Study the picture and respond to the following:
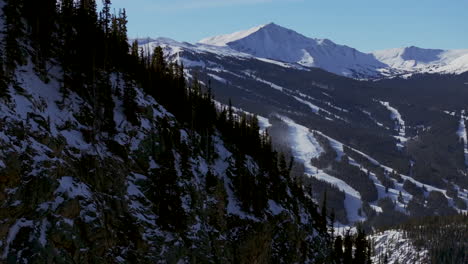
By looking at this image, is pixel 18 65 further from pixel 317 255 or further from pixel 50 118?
pixel 317 255

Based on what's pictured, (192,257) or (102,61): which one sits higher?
Result: (102,61)

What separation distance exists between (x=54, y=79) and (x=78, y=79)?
3.10 meters

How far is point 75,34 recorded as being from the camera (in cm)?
5366

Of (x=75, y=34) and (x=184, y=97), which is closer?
(x=75, y=34)

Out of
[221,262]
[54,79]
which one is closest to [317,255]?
[221,262]

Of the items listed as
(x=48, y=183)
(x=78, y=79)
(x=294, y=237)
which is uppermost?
(x=78, y=79)

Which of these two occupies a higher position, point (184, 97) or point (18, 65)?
point (18, 65)

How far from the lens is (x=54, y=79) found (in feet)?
150

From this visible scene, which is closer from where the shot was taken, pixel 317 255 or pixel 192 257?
pixel 192 257

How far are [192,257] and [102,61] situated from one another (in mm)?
25049

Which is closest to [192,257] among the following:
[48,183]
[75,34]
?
[48,183]

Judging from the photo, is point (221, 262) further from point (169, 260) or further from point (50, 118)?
point (50, 118)

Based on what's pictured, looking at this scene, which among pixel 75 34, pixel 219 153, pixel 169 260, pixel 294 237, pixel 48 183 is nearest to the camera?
pixel 48 183

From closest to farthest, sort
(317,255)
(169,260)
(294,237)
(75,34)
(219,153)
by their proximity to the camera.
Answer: (169,260)
(75,34)
(219,153)
(294,237)
(317,255)
